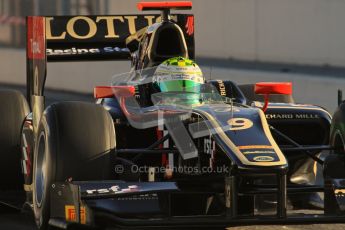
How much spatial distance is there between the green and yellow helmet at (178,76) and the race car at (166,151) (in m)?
0.01

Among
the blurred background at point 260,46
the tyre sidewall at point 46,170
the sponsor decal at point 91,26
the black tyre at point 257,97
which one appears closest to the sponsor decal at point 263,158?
the tyre sidewall at point 46,170

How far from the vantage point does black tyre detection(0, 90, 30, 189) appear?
8805 mm

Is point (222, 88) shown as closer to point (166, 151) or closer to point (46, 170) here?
point (166, 151)


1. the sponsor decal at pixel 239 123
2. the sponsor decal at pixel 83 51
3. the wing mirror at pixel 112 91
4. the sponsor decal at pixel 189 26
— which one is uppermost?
the sponsor decal at pixel 189 26

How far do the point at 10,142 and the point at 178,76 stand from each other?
1628mm

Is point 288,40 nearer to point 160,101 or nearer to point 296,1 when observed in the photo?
point 296,1

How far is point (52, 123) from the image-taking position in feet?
22.8

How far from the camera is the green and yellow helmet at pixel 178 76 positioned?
8.23 m

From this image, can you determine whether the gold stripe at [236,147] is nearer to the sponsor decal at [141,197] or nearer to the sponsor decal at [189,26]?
the sponsor decal at [141,197]

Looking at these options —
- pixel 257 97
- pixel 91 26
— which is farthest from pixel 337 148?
pixel 91 26

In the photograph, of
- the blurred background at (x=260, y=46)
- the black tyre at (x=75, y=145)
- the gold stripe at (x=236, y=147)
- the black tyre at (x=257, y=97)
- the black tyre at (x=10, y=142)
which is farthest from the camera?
the blurred background at (x=260, y=46)

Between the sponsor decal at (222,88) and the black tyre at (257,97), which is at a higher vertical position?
the sponsor decal at (222,88)

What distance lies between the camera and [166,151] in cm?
712

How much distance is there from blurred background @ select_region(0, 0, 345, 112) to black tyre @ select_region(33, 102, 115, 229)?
8.09m
